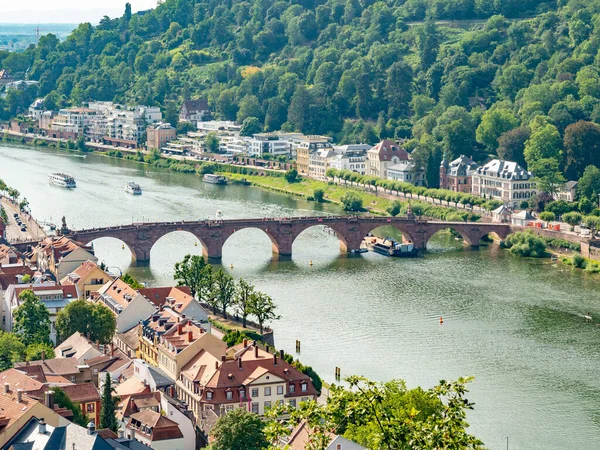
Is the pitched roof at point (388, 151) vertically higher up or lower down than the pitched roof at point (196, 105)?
lower down

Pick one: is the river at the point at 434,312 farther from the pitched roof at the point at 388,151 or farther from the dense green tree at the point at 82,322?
the pitched roof at the point at 388,151

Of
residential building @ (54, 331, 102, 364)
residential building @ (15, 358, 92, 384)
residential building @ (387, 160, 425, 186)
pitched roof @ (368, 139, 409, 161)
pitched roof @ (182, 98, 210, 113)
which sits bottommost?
residential building @ (54, 331, 102, 364)

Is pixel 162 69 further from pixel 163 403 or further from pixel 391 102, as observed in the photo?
pixel 163 403

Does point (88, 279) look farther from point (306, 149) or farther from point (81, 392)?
point (306, 149)

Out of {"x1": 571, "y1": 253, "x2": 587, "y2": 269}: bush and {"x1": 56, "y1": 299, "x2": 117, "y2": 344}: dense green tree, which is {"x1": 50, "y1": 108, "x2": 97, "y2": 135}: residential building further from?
{"x1": 56, "y1": 299, "x2": 117, "y2": 344}: dense green tree

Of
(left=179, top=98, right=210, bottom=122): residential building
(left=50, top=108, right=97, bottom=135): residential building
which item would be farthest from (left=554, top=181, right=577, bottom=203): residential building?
(left=50, top=108, right=97, bottom=135): residential building

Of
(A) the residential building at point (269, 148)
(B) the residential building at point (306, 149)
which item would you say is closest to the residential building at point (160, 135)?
(A) the residential building at point (269, 148)
